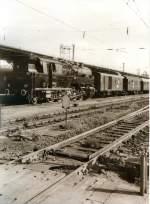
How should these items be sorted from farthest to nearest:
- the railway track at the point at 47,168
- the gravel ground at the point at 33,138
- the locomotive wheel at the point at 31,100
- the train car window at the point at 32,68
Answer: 1. the locomotive wheel at the point at 31,100
2. the train car window at the point at 32,68
3. the gravel ground at the point at 33,138
4. the railway track at the point at 47,168

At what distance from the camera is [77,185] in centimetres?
593

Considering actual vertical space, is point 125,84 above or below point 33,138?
above

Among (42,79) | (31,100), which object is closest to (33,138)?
(31,100)

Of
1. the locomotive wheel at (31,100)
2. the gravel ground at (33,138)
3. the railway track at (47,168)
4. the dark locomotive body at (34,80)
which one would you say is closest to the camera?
the railway track at (47,168)

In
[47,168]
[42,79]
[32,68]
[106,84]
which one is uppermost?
[32,68]

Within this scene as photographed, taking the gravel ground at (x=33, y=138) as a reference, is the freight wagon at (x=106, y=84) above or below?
above

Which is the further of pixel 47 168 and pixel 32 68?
pixel 32 68

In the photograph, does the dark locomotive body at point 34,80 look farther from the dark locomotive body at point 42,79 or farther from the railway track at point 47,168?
the railway track at point 47,168

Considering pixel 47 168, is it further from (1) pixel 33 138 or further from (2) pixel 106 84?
(2) pixel 106 84

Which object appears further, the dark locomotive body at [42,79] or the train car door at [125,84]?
the train car door at [125,84]

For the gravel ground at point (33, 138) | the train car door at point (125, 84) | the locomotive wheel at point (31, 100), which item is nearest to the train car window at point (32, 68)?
the locomotive wheel at point (31, 100)

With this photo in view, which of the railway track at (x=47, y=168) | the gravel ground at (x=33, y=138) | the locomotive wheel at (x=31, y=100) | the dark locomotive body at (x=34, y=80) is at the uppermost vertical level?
the dark locomotive body at (x=34, y=80)

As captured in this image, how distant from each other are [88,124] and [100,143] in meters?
4.19

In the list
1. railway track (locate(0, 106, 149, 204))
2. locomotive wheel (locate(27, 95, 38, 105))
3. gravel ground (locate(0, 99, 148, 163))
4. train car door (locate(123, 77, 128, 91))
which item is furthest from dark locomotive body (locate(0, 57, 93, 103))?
train car door (locate(123, 77, 128, 91))
